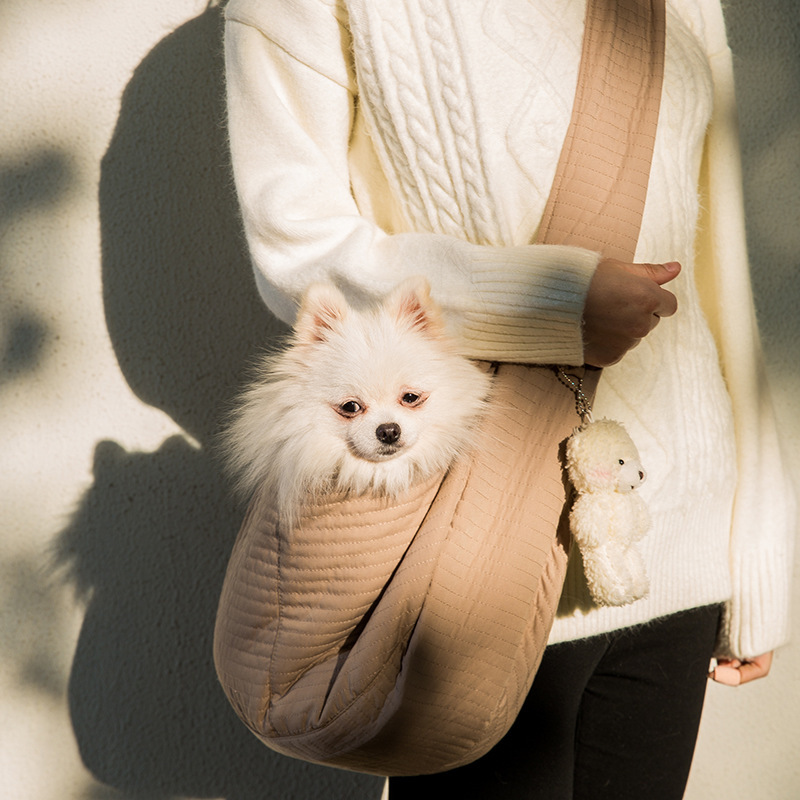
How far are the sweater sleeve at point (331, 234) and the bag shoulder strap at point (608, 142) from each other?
0.22 ft

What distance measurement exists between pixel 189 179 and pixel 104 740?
1.16 metres

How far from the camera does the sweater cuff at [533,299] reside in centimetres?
77

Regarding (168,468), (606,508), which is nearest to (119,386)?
(168,468)

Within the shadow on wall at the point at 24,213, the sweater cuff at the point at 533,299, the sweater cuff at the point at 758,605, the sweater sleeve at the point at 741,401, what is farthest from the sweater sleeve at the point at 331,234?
the shadow on wall at the point at 24,213

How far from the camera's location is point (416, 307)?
0.79 m

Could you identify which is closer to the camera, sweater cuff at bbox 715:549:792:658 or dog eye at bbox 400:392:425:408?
dog eye at bbox 400:392:425:408

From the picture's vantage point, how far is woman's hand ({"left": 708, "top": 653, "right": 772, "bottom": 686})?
1126 mm

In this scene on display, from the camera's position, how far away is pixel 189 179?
140 centimetres

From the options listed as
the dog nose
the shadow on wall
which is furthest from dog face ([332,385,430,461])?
the shadow on wall

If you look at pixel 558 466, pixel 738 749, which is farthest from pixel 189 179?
pixel 738 749

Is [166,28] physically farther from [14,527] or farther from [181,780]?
[181,780]

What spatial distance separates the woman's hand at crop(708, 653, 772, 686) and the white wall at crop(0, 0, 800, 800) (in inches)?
36.1

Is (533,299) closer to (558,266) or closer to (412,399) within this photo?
(558,266)

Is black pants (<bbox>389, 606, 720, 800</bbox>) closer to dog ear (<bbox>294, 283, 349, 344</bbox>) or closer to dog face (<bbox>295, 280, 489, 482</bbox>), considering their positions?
dog face (<bbox>295, 280, 489, 482</bbox>)
